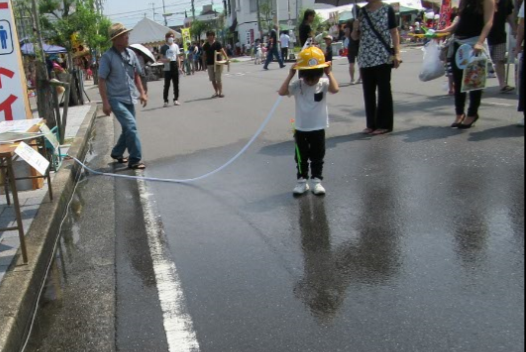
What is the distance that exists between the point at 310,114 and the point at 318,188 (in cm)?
75

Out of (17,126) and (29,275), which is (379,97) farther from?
(29,275)

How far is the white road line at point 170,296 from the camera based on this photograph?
3182 mm

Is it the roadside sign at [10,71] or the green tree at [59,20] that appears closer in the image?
the roadside sign at [10,71]

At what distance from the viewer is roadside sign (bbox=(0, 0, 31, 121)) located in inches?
244

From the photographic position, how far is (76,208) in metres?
6.16

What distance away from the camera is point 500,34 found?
10.2m

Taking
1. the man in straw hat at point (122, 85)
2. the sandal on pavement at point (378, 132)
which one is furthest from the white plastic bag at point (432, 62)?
the man in straw hat at point (122, 85)

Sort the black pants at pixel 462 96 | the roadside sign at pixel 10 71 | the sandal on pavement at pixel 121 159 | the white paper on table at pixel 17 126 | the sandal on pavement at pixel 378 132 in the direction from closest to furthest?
the white paper on table at pixel 17 126, the roadside sign at pixel 10 71, the black pants at pixel 462 96, the sandal on pavement at pixel 121 159, the sandal on pavement at pixel 378 132

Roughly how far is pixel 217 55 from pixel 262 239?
11707mm

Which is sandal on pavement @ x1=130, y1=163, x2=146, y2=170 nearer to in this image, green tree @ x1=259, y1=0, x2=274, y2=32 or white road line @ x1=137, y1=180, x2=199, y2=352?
white road line @ x1=137, y1=180, x2=199, y2=352

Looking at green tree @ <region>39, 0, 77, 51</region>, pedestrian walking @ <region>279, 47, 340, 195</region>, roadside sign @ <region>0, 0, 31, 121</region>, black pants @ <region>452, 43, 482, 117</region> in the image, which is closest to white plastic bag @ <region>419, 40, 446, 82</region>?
black pants @ <region>452, 43, 482, 117</region>

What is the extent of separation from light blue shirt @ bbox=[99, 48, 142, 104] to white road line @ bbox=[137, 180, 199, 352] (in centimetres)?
263

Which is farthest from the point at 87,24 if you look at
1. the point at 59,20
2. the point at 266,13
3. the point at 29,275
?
the point at 266,13

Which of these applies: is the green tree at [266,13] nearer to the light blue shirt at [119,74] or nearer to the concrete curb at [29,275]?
the light blue shirt at [119,74]
